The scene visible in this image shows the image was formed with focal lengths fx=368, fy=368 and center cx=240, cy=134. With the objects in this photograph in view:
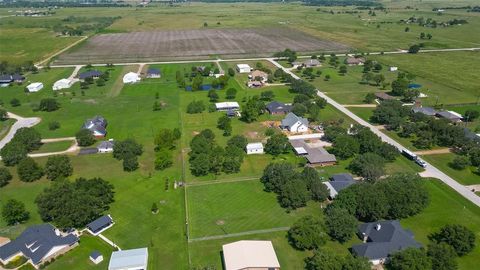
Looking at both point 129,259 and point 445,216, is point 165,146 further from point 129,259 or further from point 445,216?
point 445,216

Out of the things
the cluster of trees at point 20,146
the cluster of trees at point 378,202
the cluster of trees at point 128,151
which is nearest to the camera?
the cluster of trees at point 378,202

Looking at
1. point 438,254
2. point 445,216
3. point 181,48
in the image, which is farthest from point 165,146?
point 181,48

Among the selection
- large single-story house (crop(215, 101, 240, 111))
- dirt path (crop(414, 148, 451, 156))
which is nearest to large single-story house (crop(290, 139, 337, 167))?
dirt path (crop(414, 148, 451, 156))

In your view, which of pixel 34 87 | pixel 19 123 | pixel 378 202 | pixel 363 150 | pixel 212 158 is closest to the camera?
pixel 378 202

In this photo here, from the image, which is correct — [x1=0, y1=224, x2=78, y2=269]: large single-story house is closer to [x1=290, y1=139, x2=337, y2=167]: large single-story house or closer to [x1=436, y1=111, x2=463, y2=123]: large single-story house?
[x1=290, y1=139, x2=337, y2=167]: large single-story house

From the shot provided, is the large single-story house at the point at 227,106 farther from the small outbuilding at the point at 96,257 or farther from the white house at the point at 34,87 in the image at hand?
the white house at the point at 34,87

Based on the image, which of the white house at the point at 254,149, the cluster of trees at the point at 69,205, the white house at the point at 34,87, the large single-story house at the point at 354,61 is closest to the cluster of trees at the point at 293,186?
the white house at the point at 254,149

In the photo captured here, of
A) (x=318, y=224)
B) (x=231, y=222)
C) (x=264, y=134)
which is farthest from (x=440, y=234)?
(x=264, y=134)
